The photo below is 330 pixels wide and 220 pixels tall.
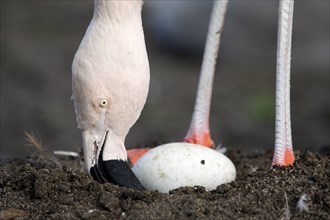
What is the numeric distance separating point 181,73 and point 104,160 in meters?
6.19

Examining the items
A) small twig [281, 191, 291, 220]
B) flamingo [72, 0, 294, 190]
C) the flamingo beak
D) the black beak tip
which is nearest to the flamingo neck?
flamingo [72, 0, 294, 190]

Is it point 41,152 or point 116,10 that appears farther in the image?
point 41,152

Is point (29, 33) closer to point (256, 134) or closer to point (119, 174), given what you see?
point (256, 134)

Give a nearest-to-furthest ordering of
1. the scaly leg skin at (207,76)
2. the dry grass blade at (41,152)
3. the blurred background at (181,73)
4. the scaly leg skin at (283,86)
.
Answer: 1. the scaly leg skin at (283,86)
2. the dry grass blade at (41,152)
3. the scaly leg skin at (207,76)
4. the blurred background at (181,73)

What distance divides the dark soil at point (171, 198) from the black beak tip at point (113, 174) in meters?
0.06

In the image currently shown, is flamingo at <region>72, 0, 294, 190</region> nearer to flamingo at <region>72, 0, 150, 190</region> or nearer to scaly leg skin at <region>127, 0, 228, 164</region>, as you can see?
flamingo at <region>72, 0, 150, 190</region>

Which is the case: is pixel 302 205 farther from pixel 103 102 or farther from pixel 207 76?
pixel 207 76

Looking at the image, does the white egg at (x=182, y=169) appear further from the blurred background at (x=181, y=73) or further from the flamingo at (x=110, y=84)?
the blurred background at (x=181, y=73)

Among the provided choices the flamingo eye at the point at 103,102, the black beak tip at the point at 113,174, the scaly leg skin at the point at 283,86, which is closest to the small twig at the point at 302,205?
the scaly leg skin at the point at 283,86

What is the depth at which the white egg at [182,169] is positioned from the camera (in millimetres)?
4336

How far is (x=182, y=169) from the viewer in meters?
4.34

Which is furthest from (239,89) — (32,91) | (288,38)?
(288,38)

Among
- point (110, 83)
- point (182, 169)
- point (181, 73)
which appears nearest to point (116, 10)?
point (110, 83)

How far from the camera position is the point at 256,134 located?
8688 mm
